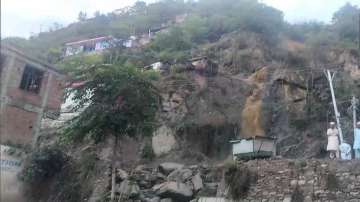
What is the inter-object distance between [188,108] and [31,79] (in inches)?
354

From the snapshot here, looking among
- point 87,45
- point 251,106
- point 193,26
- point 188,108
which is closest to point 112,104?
point 188,108

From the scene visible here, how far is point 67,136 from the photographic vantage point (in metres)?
13.9

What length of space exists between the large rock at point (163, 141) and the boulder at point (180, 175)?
126 inches

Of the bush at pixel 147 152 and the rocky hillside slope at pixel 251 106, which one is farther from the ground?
the rocky hillside slope at pixel 251 106

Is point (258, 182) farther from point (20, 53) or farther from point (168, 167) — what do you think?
point (20, 53)

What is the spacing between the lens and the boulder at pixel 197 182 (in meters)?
13.4

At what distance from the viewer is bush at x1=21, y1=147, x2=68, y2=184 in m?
14.8

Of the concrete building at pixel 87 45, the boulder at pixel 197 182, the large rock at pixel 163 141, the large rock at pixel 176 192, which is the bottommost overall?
the large rock at pixel 176 192

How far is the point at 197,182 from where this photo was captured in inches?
533

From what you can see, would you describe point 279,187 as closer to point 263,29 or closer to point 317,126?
point 317,126

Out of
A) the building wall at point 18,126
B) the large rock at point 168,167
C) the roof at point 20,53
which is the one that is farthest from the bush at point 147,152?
the building wall at point 18,126

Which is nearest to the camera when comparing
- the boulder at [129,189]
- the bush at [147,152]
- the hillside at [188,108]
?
the boulder at [129,189]

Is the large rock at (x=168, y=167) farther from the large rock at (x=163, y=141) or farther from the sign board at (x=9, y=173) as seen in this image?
the sign board at (x=9, y=173)

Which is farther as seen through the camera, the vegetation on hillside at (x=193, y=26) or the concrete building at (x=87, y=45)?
the concrete building at (x=87, y=45)
